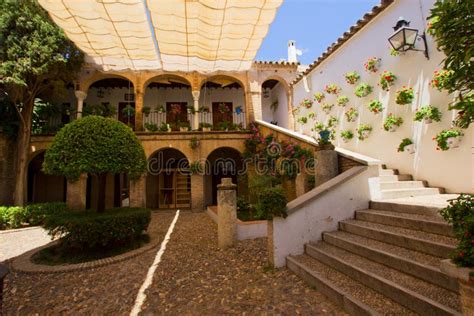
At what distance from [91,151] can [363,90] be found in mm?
6967

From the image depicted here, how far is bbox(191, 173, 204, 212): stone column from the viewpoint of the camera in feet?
35.1

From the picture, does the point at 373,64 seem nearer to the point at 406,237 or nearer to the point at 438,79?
the point at 438,79

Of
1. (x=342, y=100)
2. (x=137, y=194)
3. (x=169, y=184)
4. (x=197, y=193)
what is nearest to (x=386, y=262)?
(x=342, y=100)

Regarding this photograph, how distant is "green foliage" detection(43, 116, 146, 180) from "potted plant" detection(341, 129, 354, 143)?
19.6ft

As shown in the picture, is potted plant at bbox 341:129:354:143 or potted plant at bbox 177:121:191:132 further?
potted plant at bbox 177:121:191:132

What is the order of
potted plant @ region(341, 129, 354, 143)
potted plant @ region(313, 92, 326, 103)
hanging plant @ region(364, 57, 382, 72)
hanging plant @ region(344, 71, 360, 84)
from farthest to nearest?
potted plant @ region(313, 92, 326, 103) → potted plant @ region(341, 129, 354, 143) → hanging plant @ region(344, 71, 360, 84) → hanging plant @ region(364, 57, 382, 72)

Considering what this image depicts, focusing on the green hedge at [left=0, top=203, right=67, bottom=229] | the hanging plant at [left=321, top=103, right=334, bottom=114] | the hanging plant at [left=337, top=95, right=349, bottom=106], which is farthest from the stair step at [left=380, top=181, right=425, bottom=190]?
the green hedge at [left=0, top=203, right=67, bottom=229]

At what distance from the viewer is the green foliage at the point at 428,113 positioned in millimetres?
4738

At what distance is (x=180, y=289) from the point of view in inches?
139

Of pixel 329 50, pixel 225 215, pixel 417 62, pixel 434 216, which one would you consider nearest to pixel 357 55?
pixel 329 50

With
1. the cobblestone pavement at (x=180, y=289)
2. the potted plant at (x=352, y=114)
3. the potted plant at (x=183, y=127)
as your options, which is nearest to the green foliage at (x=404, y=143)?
the potted plant at (x=352, y=114)

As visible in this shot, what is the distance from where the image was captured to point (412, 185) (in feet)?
16.8

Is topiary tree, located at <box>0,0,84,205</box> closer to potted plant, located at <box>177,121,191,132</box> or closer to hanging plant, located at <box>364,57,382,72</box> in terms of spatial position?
potted plant, located at <box>177,121,191,132</box>

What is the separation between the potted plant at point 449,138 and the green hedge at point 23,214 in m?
12.1
